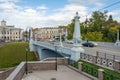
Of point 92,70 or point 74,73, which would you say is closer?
point 92,70

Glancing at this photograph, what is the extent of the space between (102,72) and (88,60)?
19.2ft

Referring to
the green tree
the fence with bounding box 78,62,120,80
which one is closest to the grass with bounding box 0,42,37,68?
the green tree

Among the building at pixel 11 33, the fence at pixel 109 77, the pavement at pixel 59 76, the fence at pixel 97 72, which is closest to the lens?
the fence at pixel 109 77

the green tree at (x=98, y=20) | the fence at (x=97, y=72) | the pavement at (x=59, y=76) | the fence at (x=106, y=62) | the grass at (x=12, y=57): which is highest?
the green tree at (x=98, y=20)

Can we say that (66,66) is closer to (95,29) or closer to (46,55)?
(46,55)

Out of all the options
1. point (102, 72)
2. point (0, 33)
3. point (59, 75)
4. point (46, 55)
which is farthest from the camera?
point (0, 33)

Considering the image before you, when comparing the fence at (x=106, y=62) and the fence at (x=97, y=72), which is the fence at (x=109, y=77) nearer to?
the fence at (x=97, y=72)

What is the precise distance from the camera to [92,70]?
695 inches

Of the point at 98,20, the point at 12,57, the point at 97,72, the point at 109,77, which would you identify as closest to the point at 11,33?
the point at 98,20

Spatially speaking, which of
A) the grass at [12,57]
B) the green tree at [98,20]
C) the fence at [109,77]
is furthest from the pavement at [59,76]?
the green tree at [98,20]

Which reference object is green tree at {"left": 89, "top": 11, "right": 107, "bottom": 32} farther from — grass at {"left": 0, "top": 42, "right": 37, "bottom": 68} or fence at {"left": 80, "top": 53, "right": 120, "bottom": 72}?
fence at {"left": 80, "top": 53, "right": 120, "bottom": 72}

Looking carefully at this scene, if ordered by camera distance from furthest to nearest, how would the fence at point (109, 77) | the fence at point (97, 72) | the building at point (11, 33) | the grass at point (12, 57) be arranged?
the building at point (11, 33), the grass at point (12, 57), the fence at point (97, 72), the fence at point (109, 77)

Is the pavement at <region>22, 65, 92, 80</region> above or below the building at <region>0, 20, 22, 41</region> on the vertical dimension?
below

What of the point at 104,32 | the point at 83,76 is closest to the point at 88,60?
the point at 83,76
